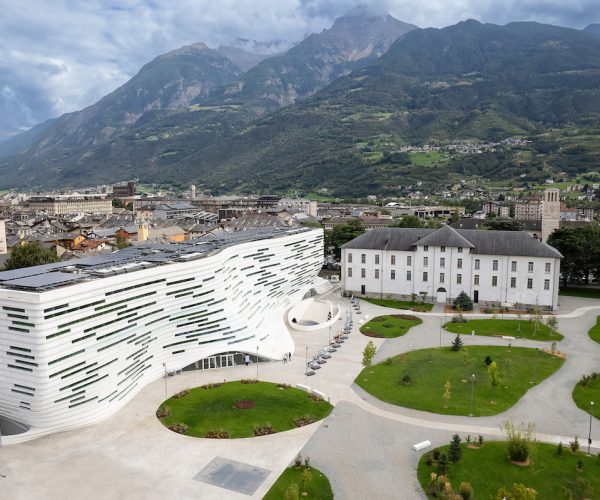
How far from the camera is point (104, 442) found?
35.2 metres

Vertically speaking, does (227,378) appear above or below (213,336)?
below

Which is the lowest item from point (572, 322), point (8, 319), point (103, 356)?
point (572, 322)

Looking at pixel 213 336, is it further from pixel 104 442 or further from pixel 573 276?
pixel 573 276

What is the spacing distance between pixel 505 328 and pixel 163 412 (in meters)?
43.9

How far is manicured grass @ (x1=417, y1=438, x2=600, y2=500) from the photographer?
29594mm

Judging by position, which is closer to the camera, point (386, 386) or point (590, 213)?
point (386, 386)

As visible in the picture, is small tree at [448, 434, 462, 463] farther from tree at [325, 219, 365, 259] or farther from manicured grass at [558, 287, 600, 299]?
tree at [325, 219, 365, 259]

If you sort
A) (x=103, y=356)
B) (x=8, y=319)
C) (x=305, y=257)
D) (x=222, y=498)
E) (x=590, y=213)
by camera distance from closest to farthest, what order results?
(x=222, y=498) < (x=8, y=319) < (x=103, y=356) < (x=305, y=257) < (x=590, y=213)

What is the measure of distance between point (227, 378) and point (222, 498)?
18.6 meters

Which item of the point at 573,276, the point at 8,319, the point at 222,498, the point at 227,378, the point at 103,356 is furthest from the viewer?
the point at 573,276

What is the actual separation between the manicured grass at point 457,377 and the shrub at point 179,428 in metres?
15.9

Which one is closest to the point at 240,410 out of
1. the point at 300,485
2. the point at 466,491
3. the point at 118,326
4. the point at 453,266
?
the point at 300,485

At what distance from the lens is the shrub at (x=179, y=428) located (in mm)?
36844

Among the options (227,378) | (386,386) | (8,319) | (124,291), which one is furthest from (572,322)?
(8,319)
